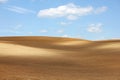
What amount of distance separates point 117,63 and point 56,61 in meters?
2.41

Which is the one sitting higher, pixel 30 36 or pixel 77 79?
pixel 30 36

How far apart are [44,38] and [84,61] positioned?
41.0ft

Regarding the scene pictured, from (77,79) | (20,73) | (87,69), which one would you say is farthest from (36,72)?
(87,69)

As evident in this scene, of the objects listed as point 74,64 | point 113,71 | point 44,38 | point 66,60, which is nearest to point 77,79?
point 113,71

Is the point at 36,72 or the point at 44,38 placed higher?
the point at 44,38

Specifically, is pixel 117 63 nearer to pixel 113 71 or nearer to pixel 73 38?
pixel 113 71

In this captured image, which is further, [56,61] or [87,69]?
[56,61]

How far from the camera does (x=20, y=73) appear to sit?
9.22 metres

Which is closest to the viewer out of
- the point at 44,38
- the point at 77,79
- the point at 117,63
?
the point at 77,79

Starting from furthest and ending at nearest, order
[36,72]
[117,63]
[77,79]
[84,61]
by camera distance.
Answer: [84,61]
[117,63]
[36,72]
[77,79]

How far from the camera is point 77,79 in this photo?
29.5 ft

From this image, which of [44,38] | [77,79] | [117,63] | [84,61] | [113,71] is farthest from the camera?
[44,38]

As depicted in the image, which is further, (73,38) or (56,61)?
(73,38)

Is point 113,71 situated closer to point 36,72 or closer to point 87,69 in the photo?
point 87,69
